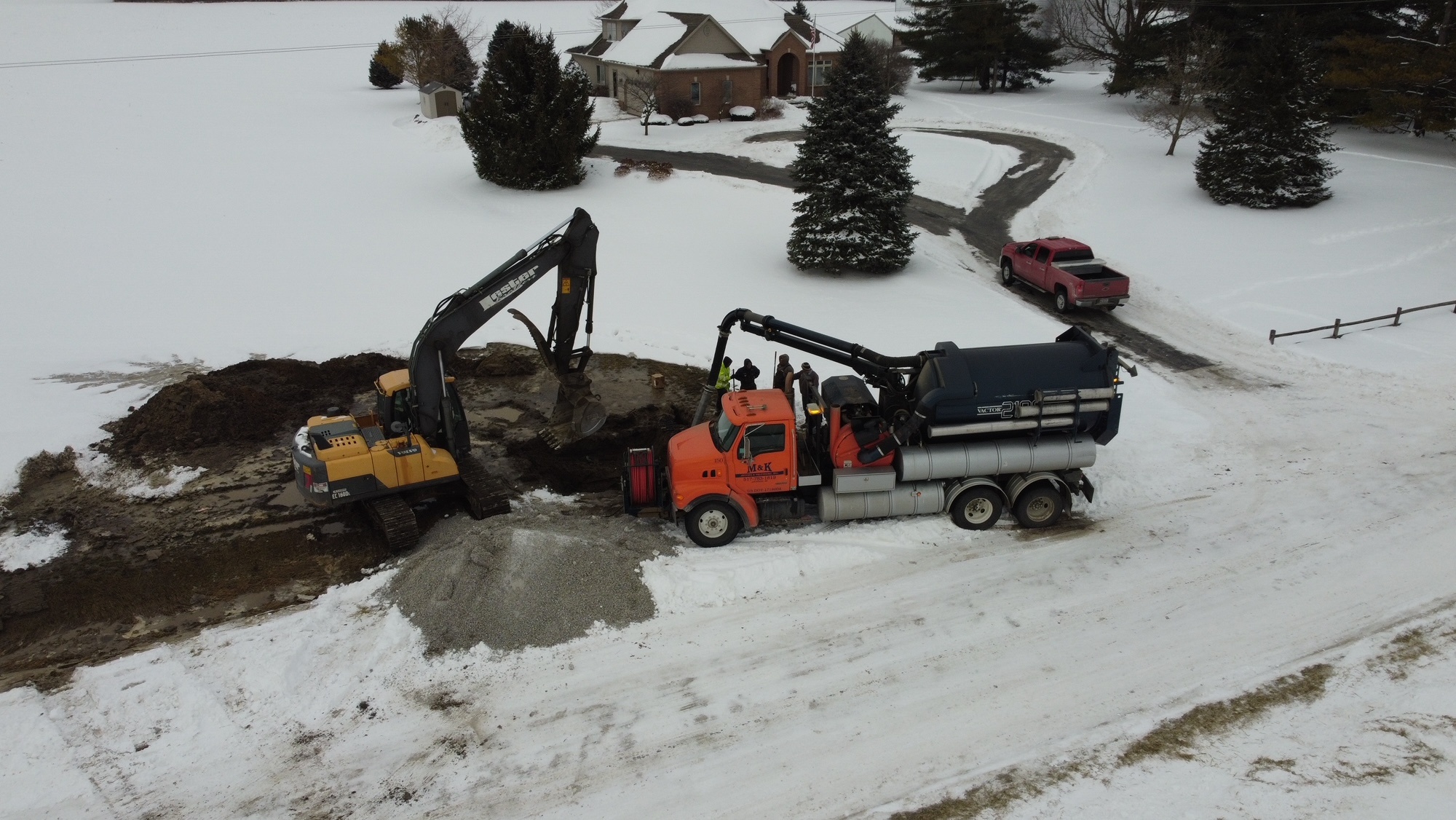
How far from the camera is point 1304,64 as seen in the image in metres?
26.9

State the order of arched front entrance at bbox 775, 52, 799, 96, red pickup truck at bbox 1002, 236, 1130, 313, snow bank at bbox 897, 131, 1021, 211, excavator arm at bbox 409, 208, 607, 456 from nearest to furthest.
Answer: excavator arm at bbox 409, 208, 607, 456 < red pickup truck at bbox 1002, 236, 1130, 313 < snow bank at bbox 897, 131, 1021, 211 < arched front entrance at bbox 775, 52, 799, 96

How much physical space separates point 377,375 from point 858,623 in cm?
1263

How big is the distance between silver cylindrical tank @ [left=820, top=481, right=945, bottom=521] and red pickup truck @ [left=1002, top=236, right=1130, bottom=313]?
1091 cm

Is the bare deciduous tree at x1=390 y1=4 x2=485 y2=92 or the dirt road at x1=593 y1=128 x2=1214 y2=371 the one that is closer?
the dirt road at x1=593 y1=128 x2=1214 y2=371

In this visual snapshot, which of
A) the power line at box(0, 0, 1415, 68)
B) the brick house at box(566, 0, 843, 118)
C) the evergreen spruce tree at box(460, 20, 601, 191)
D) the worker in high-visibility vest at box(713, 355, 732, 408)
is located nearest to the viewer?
the worker in high-visibility vest at box(713, 355, 732, 408)

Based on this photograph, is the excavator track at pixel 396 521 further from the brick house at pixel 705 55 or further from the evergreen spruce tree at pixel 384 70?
the evergreen spruce tree at pixel 384 70

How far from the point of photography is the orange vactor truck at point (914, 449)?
12828 mm

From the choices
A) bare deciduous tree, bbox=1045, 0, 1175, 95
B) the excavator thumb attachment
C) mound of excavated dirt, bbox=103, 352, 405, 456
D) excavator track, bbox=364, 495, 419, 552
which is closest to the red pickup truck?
the excavator thumb attachment

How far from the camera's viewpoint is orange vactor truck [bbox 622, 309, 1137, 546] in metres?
12.8

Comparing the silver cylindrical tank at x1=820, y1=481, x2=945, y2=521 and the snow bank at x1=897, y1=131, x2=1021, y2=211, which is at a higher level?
the snow bank at x1=897, y1=131, x2=1021, y2=211

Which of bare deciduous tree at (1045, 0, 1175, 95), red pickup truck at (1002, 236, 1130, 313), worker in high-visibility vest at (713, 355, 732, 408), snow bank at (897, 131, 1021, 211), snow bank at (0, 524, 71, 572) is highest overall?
bare deciduous tree at (1045, 0, 1175, 95)

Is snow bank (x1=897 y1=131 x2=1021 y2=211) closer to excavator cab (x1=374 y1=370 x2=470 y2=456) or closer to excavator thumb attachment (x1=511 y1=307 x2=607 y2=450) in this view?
excavator thumb attachment (x1=511 y1=307 x2=607 y2=450)

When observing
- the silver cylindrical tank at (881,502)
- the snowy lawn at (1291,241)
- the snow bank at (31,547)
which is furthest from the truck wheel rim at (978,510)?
the snow bank at (31,547)

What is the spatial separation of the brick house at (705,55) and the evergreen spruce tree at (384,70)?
10.6 m
